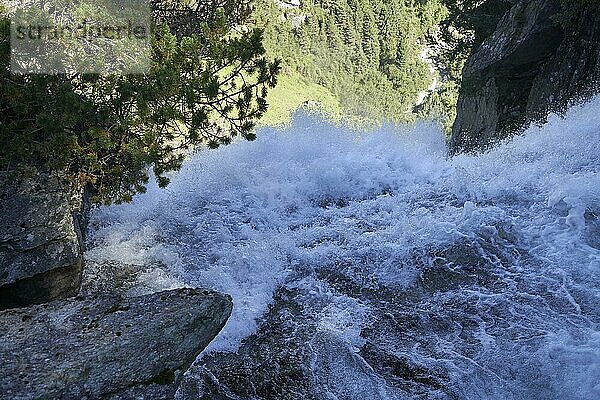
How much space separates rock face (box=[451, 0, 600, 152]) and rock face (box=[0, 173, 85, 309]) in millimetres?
9341

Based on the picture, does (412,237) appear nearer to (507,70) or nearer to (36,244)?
(36,244)

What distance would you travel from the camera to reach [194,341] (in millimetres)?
4438

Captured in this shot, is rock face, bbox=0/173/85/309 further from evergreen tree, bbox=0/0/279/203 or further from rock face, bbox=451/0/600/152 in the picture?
rock face, bbox=451/0/600/152

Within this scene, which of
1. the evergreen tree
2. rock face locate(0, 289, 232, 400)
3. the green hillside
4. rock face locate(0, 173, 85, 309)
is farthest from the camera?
the green hillside

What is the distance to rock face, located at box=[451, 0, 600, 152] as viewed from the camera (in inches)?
414

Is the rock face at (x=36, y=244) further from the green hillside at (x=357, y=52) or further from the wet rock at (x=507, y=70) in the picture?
the green hillside at (x=357, y=52)

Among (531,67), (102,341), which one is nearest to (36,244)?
(102,341)

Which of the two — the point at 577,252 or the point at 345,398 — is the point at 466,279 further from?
the point at 345,398

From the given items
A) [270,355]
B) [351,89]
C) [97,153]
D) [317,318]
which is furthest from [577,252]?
[351,89]

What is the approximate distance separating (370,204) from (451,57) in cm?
1378

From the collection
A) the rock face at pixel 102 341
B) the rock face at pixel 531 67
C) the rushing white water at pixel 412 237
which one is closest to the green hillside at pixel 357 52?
the rock face at pixel 531 67

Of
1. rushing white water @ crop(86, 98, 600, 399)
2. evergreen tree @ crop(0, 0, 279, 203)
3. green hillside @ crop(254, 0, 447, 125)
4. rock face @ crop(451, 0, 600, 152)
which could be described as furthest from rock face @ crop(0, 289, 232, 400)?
green hillside @ crop(254, 0, 447, 125)

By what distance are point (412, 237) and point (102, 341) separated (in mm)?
3998

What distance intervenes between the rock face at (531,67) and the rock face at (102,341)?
8874 millimetres
